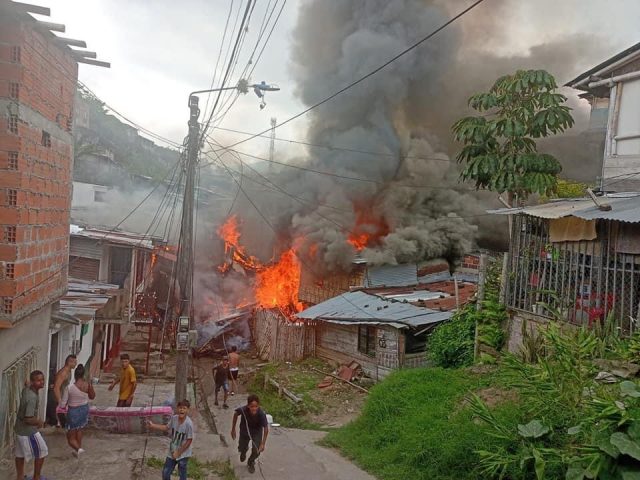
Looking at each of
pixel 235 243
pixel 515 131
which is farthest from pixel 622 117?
pixel 235 243

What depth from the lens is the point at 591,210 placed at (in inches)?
340

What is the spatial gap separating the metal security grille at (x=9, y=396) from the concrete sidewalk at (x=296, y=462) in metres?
3.15

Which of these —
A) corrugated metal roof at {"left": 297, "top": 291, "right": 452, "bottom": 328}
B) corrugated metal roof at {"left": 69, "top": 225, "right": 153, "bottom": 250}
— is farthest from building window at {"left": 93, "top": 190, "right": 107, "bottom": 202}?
corrugated metal roof at {"left": 297, "top": 291, "right": 452, "bottom": 328}

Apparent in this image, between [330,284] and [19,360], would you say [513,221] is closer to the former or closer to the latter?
[19,360]

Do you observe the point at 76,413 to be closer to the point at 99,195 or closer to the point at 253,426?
the point at 253,426

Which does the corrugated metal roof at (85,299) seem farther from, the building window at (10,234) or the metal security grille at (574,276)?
the metal security grille at (574,276)

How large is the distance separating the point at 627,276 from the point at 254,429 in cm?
659

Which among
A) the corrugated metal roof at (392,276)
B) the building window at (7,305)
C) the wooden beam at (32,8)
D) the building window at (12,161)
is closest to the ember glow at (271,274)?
the corrugated metal roof at (392,276)

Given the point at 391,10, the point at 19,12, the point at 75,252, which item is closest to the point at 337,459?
the point at 19,12

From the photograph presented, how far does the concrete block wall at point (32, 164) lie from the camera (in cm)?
671

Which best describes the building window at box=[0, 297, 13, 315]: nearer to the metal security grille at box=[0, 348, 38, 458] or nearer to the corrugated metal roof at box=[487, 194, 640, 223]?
the metal security grille at box=[0, 348, 38, 458]

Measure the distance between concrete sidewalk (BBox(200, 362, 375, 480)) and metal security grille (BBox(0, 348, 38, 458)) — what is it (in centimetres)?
315

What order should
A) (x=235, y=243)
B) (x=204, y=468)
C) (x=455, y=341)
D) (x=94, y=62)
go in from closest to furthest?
(x=204, y=468), (x=94, y=62), (x=455, y=341), (x=235, y=243)

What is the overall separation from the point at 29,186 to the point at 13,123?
90 cm
